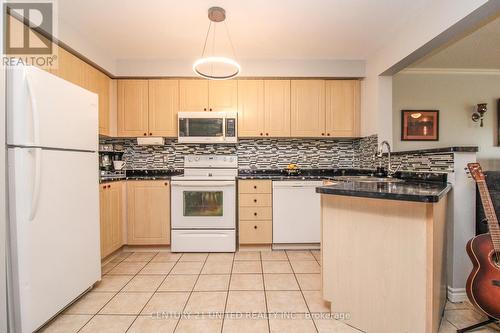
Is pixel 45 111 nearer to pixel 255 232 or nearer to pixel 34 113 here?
pixel 34 113

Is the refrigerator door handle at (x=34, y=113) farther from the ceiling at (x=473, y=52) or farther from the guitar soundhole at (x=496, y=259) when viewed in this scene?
the ceiling at (x=473, y=52)

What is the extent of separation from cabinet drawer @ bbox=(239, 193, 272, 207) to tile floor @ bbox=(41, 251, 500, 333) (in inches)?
25.7

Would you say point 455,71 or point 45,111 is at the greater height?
point 455,71

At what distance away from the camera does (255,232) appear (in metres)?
3.03

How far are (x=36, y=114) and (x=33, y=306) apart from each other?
116 centimetres

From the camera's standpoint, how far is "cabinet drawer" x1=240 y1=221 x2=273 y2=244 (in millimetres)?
3025

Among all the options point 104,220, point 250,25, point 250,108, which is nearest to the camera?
point 250,25

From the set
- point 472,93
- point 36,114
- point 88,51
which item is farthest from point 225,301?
point 472,93

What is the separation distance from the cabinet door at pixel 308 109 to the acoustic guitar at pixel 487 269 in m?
1.92

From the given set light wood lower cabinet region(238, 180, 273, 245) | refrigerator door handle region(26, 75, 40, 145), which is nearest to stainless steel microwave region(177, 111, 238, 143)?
light wood lower cabinet region(238, 180, 273, 245)

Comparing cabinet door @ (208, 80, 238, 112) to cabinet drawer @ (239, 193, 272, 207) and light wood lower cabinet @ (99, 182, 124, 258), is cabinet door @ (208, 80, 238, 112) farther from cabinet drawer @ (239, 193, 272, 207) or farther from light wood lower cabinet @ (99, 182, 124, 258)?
light wood lower cabinet @ (99, 182, 124, 258)

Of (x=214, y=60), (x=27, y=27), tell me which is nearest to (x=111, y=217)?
(x=27, y=27)

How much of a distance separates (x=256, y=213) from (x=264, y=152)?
96 centimetres

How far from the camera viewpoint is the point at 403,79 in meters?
3.59
